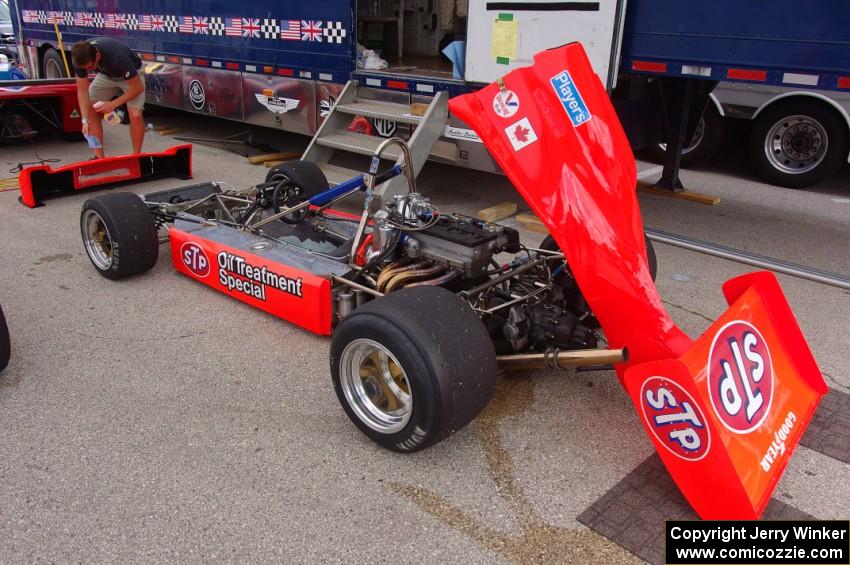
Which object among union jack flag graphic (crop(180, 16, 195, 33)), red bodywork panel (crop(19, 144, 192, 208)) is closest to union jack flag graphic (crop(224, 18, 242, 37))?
union jack flag graphic (crop(180, 16, 195, 33))

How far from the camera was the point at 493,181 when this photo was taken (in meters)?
7.73

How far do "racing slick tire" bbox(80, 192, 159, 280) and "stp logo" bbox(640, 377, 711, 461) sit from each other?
3238 millimetres

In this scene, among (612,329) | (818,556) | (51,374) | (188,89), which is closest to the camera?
(818,556)

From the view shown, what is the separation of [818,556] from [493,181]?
5.79 m

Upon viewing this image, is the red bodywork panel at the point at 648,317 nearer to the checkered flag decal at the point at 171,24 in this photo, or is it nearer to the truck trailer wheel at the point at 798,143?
the truck trailer wheel at the point at 798,143

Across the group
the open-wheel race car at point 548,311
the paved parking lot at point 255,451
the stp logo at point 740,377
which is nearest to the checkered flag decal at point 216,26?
the paved parking lot at point 255,451

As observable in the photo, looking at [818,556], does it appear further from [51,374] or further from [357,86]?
[357,86]

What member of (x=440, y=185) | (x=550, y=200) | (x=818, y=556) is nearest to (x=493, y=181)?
(x=440, y=185)

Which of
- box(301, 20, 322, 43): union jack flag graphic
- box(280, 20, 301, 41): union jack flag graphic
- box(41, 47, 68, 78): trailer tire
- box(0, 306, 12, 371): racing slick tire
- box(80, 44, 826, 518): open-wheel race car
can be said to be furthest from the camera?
box(41, 47, 68, 78): trailer tire

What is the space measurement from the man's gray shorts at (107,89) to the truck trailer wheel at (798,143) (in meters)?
6.87

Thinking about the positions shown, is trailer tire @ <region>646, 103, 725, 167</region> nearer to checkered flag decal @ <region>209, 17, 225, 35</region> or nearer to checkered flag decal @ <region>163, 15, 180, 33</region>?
checkered flag decal @ <region>209, 17, 225, 35</region>

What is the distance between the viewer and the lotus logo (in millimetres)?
8773

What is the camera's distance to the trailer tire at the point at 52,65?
37.0 feet

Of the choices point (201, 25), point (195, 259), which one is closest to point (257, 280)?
point (195, 259)
